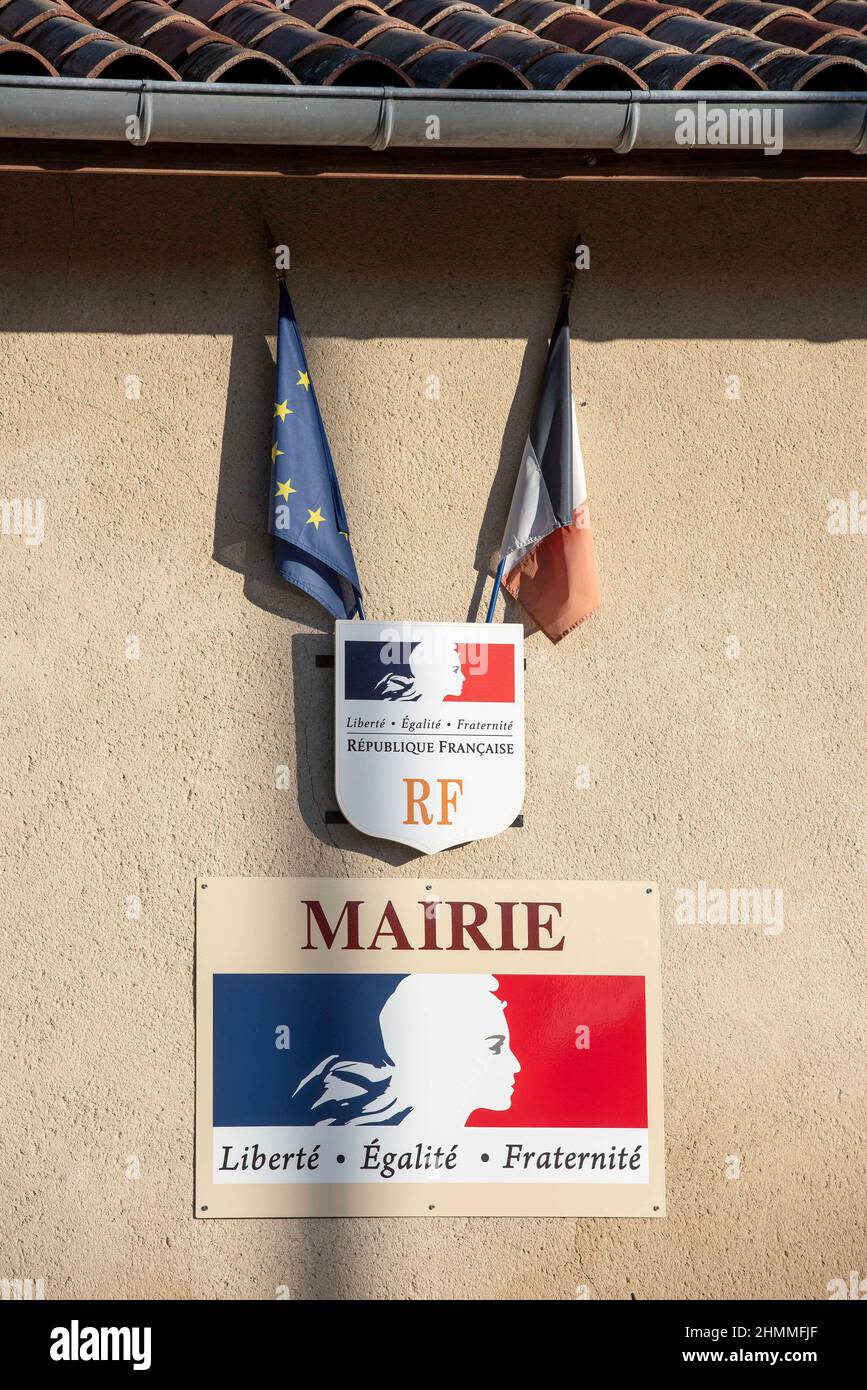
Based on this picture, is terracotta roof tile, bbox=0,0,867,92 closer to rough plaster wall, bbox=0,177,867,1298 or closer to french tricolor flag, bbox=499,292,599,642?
rough plaster wall, bbox=0,177,867,1298

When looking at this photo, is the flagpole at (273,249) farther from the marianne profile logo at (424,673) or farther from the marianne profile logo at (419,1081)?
the marianne profile logo at (419,1081)

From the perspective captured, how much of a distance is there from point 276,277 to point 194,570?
1002mm

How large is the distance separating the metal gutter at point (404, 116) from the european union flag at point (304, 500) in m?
0.68

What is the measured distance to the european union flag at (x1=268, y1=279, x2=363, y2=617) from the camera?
4.81 m

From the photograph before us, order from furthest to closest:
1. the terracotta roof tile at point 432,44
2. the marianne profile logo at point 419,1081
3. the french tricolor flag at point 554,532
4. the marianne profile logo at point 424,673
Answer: the french tricolor flag at point 554,532 < the marianne profile logo at point 424,673 < the marianne profile logo at point 419,1081 < the terracotta roof tile at point 432,44

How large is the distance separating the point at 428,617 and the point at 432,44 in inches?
68.3

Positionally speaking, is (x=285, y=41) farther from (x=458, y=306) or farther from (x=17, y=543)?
(x=17, y=543)

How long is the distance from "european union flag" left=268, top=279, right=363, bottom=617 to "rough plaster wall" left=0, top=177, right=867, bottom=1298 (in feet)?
0.35

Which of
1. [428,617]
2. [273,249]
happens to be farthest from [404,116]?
[428,617]

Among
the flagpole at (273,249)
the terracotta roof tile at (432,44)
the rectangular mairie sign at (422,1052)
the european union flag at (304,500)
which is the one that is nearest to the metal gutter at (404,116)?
the terracotta roof tile at (432,44)

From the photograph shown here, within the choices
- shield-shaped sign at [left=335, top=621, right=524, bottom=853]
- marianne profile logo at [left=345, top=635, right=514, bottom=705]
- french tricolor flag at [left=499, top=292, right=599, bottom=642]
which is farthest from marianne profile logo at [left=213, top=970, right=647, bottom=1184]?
french tricolor flag at [left=499, top=292, right=599, bottom=642]

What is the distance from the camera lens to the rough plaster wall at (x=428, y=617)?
4.67m

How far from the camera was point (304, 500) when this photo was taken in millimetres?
4820

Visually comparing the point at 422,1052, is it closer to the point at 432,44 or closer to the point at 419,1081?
the point at 419,1081
